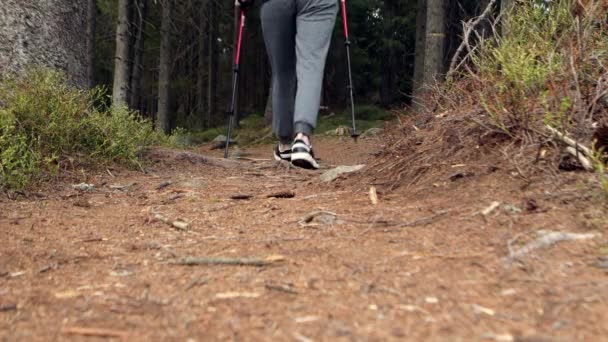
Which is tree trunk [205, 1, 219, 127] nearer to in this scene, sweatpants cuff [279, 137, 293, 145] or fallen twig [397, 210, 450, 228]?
sweatpants cuff [279, 137, 293, 145]

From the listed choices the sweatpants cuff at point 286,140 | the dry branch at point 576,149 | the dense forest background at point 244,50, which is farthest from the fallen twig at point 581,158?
the dense forest background at point 244,50

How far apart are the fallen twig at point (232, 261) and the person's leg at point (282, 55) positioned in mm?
2629

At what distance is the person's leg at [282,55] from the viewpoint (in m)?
4.07

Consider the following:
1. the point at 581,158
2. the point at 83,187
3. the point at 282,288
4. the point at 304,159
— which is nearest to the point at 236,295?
the point at 282,288

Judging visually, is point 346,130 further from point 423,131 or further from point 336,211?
point 336,211

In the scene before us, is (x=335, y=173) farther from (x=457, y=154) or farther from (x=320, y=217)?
(x=320, y=217)

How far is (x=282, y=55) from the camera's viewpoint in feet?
13.8

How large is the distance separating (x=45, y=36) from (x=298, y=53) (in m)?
2.04

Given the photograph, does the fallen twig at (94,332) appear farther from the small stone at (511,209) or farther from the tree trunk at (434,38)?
the tree trunk at (434,38)

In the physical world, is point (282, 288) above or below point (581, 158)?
below

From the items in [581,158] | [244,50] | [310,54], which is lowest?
[581,158]

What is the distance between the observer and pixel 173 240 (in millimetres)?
2094

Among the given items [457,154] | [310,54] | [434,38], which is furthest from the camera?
[434,38]

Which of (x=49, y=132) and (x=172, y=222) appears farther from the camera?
(x=49, y=132)
